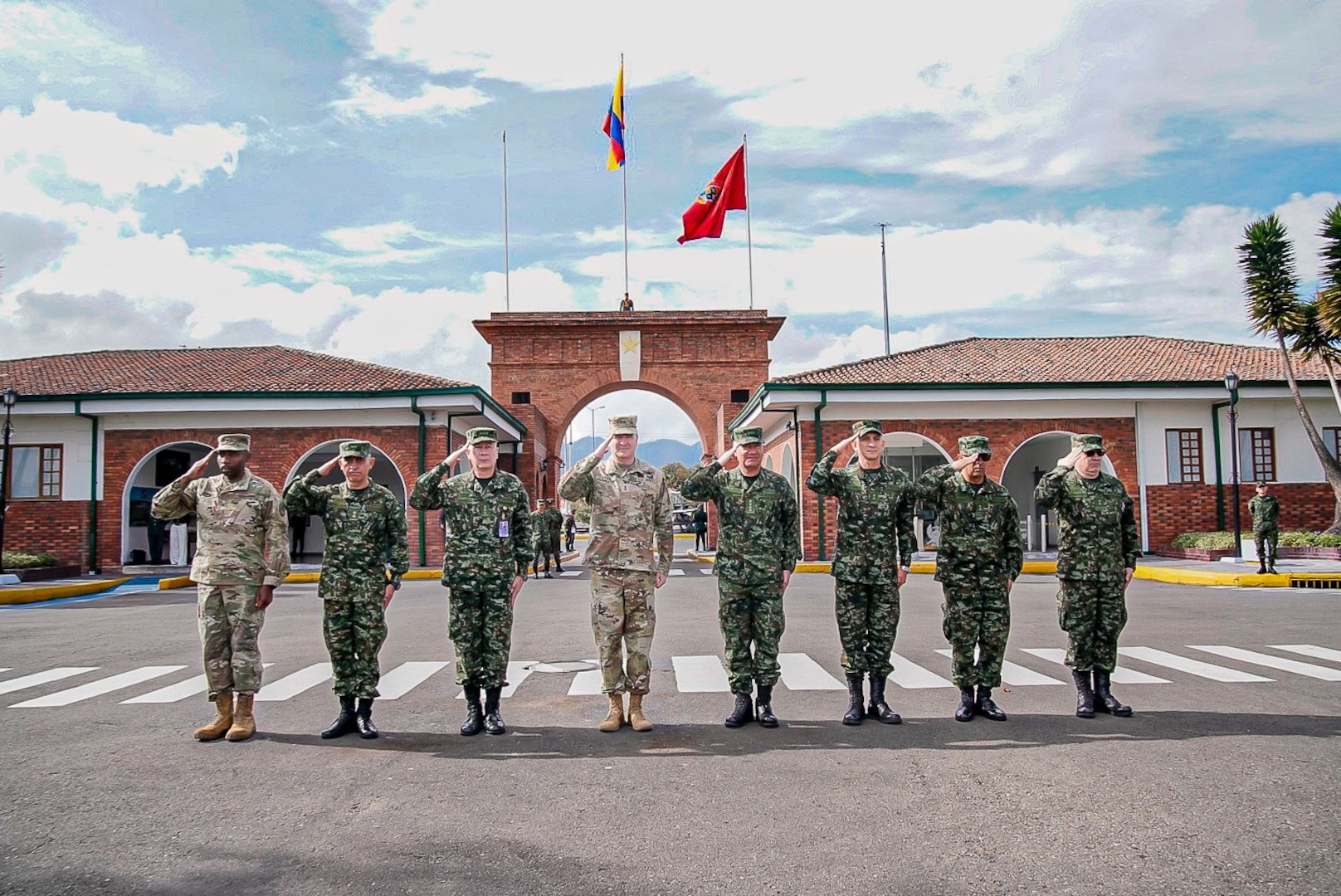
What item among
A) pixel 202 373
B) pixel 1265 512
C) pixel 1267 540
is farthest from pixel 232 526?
pixel 202 373

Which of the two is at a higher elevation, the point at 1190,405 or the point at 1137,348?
the point at 1137,348

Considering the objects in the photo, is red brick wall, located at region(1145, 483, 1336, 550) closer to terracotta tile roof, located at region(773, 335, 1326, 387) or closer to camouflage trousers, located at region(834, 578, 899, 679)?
terracotta tile roof, located at region(773, 335, 1326, 387)

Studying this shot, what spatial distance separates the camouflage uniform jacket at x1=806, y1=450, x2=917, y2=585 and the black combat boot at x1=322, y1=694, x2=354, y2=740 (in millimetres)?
3427

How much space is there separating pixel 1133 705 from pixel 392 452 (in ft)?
68.5

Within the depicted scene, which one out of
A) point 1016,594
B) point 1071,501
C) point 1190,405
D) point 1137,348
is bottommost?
point 1016,594

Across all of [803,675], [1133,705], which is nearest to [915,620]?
[803,675]

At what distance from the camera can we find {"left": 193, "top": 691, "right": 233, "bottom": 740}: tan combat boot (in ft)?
21.5

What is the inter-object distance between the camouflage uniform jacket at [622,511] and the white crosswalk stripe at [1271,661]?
581 cm

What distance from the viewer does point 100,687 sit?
873 cm

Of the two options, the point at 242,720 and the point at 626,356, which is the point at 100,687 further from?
the point at 626,356

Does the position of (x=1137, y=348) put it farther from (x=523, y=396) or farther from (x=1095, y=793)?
(x=1095, y=793)

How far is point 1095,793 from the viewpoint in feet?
16.7

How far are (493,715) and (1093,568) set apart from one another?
4.32m

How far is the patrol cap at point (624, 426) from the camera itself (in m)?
6.85
